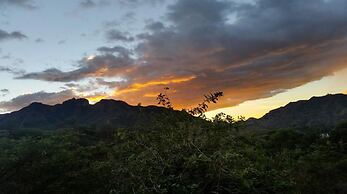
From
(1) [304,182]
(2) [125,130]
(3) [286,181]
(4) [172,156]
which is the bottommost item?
(1) [304,182]

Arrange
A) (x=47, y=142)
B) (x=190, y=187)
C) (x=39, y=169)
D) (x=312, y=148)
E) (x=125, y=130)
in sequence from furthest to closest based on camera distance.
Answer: (x=312, y=148) → (x=47, y=142) → (x=39, y=169) → (x=125, y=130) → (x=190, y=187)

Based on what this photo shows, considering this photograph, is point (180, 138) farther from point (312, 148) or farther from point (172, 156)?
point (312, 148)

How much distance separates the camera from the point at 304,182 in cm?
2786

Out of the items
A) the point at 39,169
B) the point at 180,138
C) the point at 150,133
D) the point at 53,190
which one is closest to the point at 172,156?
the point at 180,138

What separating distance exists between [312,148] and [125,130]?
192 feet

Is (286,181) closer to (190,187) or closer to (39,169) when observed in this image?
(190,187)

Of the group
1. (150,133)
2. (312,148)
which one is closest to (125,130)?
(150,133)

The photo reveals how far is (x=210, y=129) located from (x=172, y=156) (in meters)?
1.40

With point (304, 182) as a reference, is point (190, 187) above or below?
above

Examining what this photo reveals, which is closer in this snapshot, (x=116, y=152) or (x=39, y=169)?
(x=116, y=152)

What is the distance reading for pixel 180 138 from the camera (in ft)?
37.3

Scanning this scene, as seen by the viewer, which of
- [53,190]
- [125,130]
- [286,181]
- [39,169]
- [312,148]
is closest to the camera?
[286,181]

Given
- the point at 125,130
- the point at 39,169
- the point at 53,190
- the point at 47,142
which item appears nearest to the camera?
the point at 125,130

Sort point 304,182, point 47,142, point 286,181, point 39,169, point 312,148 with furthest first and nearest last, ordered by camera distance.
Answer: point 312,148, point 304,182, point 47,142, point 39,169, point 286,181
